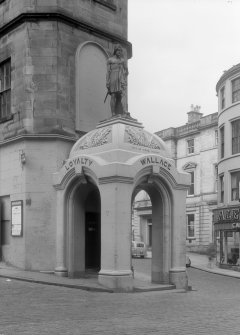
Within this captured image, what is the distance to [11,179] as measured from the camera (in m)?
19.8

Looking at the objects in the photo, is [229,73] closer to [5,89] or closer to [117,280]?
[5,89]

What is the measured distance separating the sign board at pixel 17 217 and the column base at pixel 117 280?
448cm

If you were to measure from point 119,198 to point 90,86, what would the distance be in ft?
20.1

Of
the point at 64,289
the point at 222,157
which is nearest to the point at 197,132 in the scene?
the point at 222,157

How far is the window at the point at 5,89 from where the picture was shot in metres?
20.8

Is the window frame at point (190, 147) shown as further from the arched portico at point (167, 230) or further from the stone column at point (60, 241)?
the stone column at point (60, 241)

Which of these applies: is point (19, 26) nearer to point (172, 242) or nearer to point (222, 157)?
point (172, 242)

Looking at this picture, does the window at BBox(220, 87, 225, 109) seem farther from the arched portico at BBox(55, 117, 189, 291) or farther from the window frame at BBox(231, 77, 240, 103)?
the arched portico at BBox(55, 117, 189, 291)

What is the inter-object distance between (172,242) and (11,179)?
6.39 meters

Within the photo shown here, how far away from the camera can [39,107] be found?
19328 mm

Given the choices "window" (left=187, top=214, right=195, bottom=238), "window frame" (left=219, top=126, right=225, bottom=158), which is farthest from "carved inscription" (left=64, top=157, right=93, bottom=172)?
"window" (left=187, top=214, right=195, bottom=238)

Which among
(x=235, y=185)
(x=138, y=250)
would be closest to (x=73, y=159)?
(x=235, y=185)

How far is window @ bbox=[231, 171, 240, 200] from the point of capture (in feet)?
114

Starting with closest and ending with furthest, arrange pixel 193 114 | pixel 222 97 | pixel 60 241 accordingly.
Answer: pixel 60 241 → pixel 222 97 → pixel 193 114
